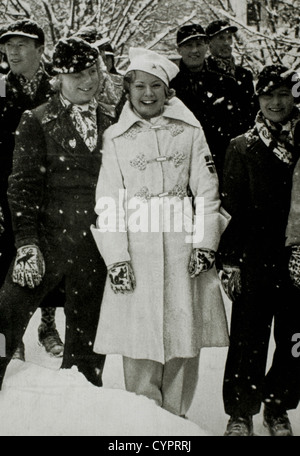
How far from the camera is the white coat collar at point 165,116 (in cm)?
311

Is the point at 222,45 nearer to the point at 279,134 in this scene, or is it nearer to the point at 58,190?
the point at 279,134

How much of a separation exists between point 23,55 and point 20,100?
0.85 ft

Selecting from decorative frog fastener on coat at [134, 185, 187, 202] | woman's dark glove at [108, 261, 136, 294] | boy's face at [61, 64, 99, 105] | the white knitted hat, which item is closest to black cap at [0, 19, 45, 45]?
boy's face at [61, 64, 99, 105]

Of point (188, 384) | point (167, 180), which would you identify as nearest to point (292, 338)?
point (188, 384)

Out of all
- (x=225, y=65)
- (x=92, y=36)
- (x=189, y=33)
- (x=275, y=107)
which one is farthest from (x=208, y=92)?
(x=92, y=36)

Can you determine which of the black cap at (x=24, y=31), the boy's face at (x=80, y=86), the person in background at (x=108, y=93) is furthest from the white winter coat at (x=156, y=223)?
the black cap at (x=24, y=31)

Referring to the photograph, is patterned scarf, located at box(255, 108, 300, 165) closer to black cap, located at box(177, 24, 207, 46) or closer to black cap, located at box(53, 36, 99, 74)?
black cap, located at box(177, 24, 207, 46)

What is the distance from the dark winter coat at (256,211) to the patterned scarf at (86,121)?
0.69 meters

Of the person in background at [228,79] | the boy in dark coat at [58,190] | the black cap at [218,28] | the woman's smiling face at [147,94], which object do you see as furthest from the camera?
Result: the black cap at [218,28]

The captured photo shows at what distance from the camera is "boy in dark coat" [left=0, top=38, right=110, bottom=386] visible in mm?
3176

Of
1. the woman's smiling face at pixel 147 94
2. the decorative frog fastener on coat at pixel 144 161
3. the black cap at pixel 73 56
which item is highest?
the black cap at pixel 73 56

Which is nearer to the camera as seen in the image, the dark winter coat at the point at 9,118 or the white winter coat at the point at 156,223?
the white winter coat at the point at 156,223

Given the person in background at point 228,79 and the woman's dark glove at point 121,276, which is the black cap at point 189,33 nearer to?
the person in background at point 228,79

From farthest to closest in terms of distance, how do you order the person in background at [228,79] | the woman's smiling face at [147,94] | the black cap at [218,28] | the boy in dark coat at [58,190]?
the black cap at [218,28] → the person in background at [228,79] → the boy in dark coat at [58,190] → the woman's smiling face at [147,94]
